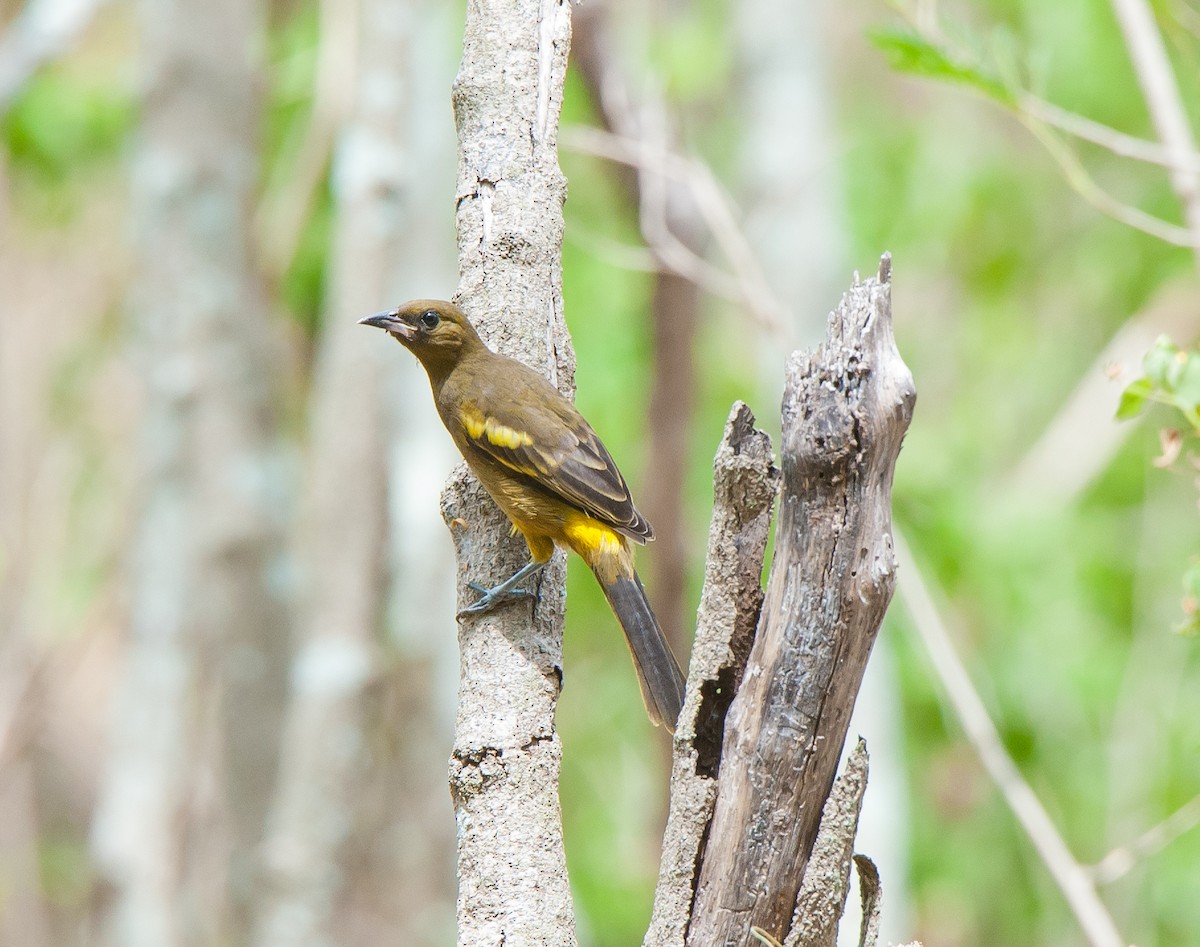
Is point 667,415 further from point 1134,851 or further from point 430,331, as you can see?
point 1134,851

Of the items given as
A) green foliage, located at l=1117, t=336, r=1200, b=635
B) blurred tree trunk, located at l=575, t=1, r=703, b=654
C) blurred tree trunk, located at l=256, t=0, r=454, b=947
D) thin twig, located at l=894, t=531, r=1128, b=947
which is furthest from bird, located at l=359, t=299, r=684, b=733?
Result: blurred tree trunk, located at l=575, t=1, r=703, b=654

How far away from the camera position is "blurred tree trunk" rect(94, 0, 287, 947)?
20.4ft

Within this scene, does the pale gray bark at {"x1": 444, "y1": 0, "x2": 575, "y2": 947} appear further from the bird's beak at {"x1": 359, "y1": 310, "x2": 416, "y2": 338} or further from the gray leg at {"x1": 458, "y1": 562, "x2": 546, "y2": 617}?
the bird's beak at {"x1": 359, "y1": 310, "x2": 416, "y2": 338}

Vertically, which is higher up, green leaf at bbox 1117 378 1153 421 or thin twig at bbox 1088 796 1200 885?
green leaf at bbox 1117 378 1153 421

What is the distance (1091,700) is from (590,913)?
11.0 ft

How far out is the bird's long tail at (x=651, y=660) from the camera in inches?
126

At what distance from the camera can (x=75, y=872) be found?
1109 centimetres

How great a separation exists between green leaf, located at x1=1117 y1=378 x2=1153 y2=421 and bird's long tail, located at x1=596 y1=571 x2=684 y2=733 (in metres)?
1.17

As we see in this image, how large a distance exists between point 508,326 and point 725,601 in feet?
3.94

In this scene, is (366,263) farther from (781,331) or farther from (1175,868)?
(1175,868)

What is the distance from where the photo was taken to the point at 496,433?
12.4ft

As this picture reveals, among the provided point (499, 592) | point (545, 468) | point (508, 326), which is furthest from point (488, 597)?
point (545, 468)

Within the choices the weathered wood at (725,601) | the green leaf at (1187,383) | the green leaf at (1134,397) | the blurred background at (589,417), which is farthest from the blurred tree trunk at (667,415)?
the weathered wood at (725,601)

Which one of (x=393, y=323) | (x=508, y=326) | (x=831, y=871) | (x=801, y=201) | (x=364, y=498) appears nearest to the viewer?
(x=831, y=871)
